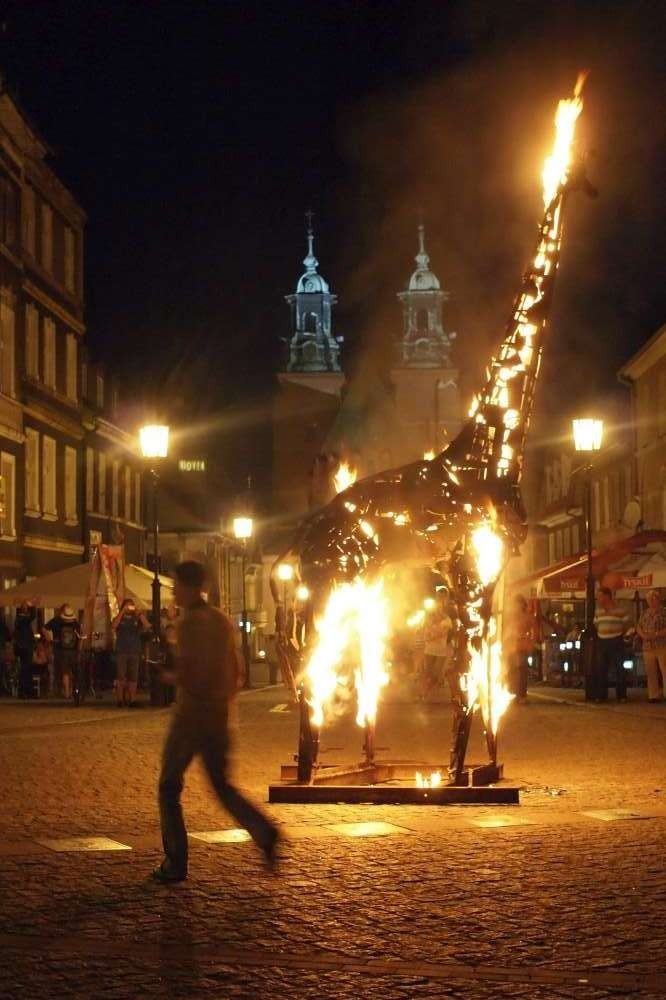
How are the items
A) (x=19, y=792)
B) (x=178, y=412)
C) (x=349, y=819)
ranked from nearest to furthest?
(x=349, y=819)
(x=19, y=792)
(x=178, y=412)

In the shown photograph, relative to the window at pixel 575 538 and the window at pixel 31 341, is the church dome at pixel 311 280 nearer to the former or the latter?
the window at pixel 575 538

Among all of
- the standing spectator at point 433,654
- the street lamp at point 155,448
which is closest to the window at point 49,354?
the street lamp at point 155,448

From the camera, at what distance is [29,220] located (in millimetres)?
41156

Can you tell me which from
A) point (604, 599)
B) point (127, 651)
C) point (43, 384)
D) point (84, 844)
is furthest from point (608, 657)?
point (43, 384)

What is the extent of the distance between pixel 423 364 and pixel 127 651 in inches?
3409

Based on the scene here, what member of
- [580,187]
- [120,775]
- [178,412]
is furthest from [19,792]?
[178,412]

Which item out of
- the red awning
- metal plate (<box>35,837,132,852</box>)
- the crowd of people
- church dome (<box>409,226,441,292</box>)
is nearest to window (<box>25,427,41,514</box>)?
the crowd of people

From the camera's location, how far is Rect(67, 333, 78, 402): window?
4550 cm

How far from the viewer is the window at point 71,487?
45.4 m

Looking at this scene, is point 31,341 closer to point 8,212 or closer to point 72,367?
point 8,212

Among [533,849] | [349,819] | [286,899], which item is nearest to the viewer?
[286,899]

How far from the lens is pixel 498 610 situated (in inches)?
547

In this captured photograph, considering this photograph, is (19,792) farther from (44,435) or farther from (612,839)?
(44,435)

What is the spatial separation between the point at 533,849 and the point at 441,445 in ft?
18.8
